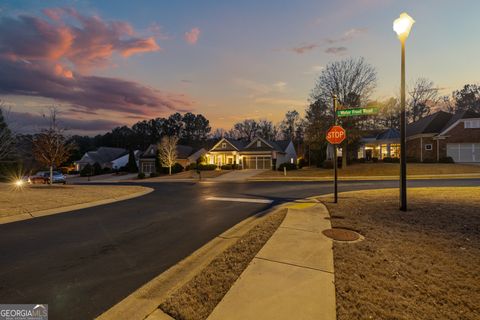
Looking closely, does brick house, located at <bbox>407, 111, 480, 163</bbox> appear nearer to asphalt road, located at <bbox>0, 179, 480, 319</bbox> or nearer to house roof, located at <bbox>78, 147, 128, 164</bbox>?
asphalt road, located at <bbox>0, 179, 480, 319</bbox>

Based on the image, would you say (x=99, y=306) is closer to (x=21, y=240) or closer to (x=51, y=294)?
(x=51, y=294)

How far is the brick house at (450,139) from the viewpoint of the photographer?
3117 cm

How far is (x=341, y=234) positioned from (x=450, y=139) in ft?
118

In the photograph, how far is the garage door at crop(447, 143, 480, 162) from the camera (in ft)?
102

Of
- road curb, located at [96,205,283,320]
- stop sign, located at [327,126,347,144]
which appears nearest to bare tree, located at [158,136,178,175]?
stop sign, located at [327,126,347,144]

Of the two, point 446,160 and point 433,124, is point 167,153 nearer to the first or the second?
point 446,160

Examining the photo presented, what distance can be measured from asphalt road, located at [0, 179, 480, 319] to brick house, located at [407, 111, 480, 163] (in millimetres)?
34573

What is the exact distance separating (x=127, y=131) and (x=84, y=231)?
10866 centimetres

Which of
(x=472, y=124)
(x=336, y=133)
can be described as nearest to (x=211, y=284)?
(x=336, y=133)

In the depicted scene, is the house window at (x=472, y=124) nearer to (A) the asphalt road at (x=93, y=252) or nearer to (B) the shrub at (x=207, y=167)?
(B) the shrub at (x=207, y=167)

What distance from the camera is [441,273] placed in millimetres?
3781

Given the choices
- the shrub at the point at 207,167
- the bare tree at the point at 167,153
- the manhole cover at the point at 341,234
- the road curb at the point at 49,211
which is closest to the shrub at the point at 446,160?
the shrub at the point at 207,167

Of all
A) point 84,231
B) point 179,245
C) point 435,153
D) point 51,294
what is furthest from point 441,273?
point 435,153

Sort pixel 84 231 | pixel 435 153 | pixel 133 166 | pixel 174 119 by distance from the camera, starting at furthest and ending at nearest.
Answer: pixel 174 119 → pixel 133 166 → pixel 435 153 → pixel 84 231
